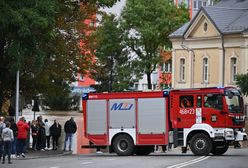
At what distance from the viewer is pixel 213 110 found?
123 feet

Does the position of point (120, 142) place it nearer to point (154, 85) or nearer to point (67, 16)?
point (67, 16)

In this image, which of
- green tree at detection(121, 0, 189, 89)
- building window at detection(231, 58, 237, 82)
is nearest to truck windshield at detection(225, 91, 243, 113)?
building window at detection(231, 58, 237, 82)

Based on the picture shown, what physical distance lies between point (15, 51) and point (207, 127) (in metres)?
9.19

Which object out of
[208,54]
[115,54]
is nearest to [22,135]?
[208,54]

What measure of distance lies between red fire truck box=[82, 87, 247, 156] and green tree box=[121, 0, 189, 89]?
4676 cm

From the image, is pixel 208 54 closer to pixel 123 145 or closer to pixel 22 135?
pixel 123 145

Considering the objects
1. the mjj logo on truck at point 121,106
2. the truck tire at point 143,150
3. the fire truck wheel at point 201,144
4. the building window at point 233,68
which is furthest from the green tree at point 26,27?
the building window at point 233,68

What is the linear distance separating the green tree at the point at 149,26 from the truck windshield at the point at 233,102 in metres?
48.0

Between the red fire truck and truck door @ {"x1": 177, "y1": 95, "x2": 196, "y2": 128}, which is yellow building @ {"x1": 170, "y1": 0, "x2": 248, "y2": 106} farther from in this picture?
truck door @ {"x1": 177, "y1": 95, "x2": 196, "y2": 128}

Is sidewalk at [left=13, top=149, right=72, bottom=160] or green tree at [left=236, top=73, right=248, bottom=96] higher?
green tree at [left=236, top=73, right=248, bottom=96]

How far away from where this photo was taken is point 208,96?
37688 millimetres

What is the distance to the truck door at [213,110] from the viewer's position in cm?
3734

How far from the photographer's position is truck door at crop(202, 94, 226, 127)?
3734 cm

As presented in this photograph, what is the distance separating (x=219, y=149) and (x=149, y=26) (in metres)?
48.9
